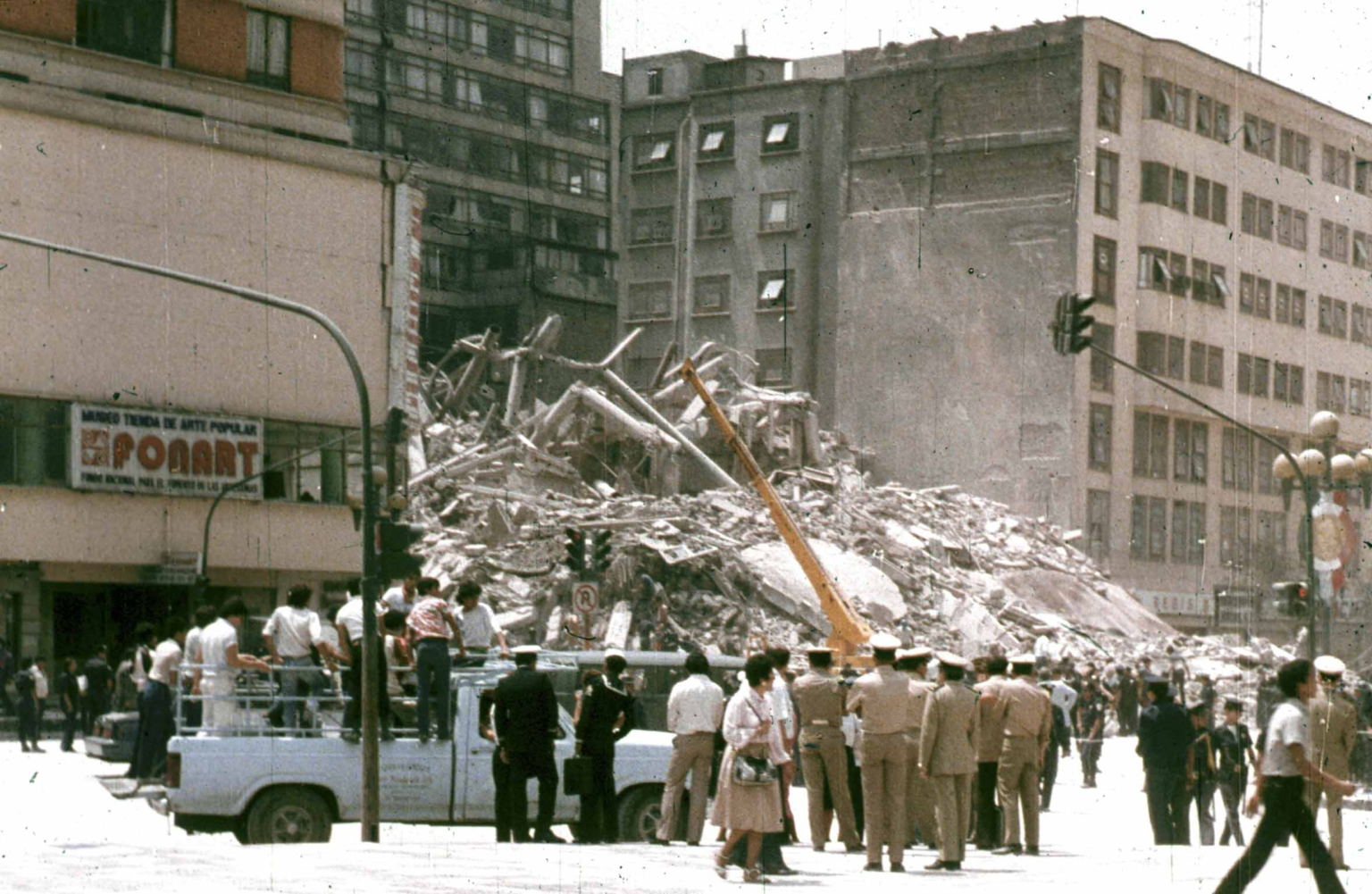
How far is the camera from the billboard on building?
42219 mm

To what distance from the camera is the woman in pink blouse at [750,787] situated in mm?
14406

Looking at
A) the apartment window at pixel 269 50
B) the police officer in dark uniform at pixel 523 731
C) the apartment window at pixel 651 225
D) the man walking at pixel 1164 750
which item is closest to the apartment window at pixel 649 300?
the apartment window at pixel 651 225

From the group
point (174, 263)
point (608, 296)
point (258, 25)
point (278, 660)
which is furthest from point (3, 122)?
point (608, 296)

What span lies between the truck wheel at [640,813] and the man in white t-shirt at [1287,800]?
258 inches

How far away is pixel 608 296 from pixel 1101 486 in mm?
20291

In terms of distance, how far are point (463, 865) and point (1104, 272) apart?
178 feet

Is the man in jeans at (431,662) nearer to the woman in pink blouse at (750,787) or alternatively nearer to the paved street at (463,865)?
the paved street at (463,865)

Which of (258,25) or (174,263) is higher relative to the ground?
(258,25)

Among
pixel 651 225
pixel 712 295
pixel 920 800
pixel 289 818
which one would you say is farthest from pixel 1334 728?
pixel 651 225

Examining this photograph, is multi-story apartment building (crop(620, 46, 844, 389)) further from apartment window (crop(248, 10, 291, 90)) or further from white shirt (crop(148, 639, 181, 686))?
white shirt (crop(148, 639, 181, 686))

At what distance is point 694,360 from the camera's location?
66.4m

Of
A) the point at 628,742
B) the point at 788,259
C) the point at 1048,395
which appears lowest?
the point at 628,742

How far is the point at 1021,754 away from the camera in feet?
56.3

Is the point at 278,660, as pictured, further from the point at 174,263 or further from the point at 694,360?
the point at 694,360
